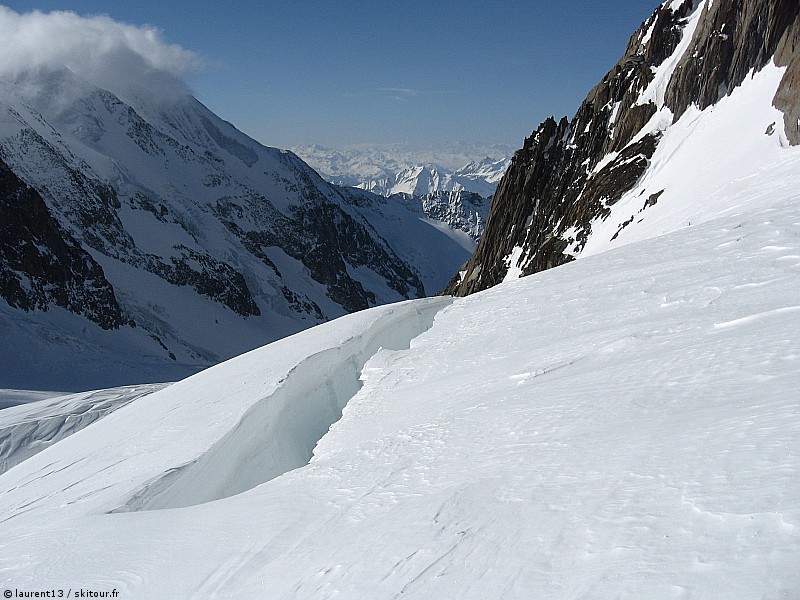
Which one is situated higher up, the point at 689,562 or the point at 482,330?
the point at 482,330

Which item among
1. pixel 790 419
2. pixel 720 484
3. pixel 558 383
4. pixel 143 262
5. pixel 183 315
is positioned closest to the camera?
pixel 720 484

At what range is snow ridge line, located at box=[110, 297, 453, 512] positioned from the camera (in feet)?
25.2

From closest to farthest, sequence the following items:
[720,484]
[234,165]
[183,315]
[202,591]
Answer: [720,484] → [202,591] → [183,315] → [234,165]

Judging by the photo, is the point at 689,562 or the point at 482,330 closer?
the point at 689,562

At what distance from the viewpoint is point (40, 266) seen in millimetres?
63375

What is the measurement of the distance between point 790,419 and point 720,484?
0.81 metres

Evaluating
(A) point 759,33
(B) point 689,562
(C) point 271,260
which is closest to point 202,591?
(B) point 689,562

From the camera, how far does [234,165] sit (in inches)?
5891

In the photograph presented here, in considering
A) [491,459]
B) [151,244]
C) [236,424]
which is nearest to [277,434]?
[236,424]

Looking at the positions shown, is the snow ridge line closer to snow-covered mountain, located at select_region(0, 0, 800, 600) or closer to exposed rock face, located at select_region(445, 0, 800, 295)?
snow-covered mountain, located at select_region(0, 0, 800, 600)

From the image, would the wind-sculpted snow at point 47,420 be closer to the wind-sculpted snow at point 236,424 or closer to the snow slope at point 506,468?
the wind-sculpted snow at point 236,424

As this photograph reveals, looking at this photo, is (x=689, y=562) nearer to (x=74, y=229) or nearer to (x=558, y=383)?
(x=558, y=383)

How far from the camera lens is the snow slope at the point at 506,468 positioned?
3.43m

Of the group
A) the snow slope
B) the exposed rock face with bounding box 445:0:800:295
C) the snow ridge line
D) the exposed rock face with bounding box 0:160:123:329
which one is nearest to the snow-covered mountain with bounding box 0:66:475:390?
the exposed rock face with bounding box 0:160:123:329
